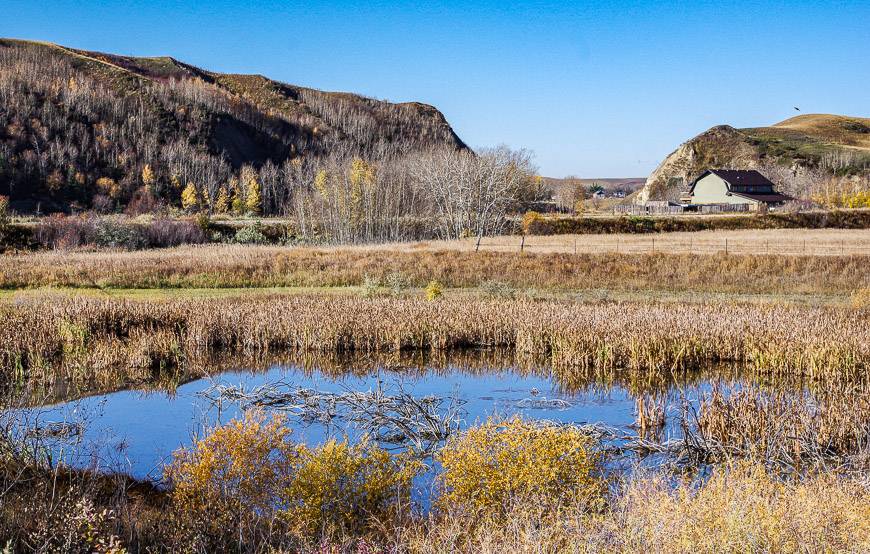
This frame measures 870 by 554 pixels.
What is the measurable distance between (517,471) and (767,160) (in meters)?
170

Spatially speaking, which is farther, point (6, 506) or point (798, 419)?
point (798, 419)

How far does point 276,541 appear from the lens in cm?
737

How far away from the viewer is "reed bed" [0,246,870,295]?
32.6 m

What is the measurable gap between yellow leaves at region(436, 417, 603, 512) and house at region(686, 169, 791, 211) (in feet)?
363

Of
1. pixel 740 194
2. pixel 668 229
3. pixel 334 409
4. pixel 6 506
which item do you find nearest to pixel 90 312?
pixel 334 409

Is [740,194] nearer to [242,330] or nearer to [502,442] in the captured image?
[242,330]

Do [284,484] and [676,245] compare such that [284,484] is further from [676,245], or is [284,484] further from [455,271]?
[676,245]

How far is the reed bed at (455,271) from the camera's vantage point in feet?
107

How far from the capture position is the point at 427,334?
21031mm

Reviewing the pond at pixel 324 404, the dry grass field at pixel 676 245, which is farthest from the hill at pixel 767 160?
the pond at pixel 324 404

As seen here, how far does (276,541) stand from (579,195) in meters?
129

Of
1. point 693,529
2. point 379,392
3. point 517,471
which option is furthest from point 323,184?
point 693,529

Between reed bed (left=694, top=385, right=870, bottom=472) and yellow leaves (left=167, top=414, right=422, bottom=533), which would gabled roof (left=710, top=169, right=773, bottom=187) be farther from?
yellow leaves (left=167, top=414, right=422, bottom=533)

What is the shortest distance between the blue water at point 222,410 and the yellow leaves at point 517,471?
2171 mm
